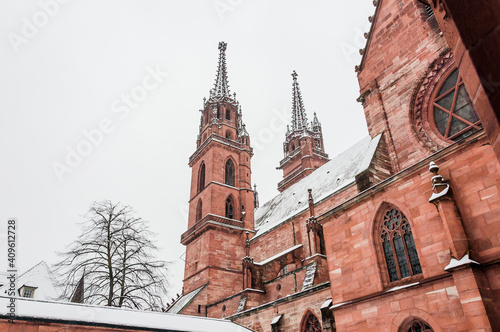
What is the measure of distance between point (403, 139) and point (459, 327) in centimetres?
637

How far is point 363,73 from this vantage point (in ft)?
47.6

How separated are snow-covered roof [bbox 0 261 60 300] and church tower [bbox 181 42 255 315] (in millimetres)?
9463

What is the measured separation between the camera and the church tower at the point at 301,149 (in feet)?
143

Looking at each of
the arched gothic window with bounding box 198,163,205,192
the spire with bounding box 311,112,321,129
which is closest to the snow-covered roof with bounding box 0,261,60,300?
the arched gothic window with bounding box 198,163,205,192

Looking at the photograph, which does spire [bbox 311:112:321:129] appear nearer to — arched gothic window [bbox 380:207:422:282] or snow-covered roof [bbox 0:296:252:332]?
snow-covered roof [bbox 0:296:252:332]

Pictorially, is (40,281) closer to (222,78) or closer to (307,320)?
(307,320)

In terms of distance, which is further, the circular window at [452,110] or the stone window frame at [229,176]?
the stone window frame at [229,176]

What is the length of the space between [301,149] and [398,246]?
118ft

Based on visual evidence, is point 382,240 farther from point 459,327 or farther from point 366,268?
point 459,327

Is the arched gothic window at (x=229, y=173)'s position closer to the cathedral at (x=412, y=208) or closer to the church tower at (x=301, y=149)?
the church tower at (x=301, y=149)

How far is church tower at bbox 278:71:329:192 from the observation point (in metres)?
43.6

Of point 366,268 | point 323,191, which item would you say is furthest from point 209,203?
point 366,268

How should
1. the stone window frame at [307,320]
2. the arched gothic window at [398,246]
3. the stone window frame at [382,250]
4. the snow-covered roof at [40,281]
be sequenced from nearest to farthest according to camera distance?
the stone window frame at [382,250], the arched gothic window at [398,246], the stone window frame at [307,320], the snow-covered roof at [40,281]

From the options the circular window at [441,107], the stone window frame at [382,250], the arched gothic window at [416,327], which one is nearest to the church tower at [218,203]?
the stone window frame at [382,250]
